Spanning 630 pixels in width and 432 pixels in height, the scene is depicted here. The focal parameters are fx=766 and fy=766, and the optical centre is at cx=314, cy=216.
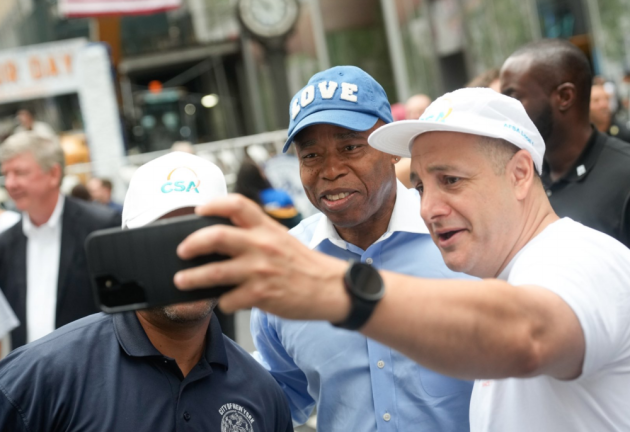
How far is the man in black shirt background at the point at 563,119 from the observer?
12.2 ft

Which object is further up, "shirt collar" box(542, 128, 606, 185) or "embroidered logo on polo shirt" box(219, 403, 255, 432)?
"shirt collar" box(542, 128, 606, 185)

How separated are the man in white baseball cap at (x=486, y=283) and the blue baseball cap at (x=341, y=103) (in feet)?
1.86

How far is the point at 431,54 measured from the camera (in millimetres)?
19906

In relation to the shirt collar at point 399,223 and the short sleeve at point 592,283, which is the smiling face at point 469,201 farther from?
the shirt collar at point 399,223

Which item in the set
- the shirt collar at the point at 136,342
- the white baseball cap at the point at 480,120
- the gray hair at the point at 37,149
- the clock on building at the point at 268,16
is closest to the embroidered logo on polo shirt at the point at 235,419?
the shirt collar at the point at 136,342

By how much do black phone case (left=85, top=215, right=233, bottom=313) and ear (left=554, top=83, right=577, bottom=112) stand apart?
3.15 meters

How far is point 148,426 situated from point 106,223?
107 inches

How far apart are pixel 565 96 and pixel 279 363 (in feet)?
7.06

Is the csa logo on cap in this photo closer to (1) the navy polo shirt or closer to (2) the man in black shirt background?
(1) the navy polo shirt

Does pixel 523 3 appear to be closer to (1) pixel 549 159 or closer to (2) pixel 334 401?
(1) pixel 549 159

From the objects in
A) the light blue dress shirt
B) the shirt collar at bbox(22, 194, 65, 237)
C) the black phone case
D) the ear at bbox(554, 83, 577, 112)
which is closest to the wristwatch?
the black phone case

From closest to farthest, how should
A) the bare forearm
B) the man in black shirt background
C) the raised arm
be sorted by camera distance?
1. the raised arm
2. the bare forearm
3. the man in black shirt background

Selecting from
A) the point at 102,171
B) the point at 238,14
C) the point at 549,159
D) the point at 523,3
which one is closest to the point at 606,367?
the point at 549,159

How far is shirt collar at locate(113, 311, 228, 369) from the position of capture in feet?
7.05
